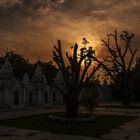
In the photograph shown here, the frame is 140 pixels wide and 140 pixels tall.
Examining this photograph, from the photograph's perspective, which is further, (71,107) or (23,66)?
(23,66)

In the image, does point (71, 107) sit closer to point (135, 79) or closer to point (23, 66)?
point (135, 79)

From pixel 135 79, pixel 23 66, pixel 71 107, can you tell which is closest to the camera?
pixel 71 107

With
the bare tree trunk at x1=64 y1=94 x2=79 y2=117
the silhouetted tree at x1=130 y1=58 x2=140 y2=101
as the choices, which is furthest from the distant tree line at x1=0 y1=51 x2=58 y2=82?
the bare tree trunk at x1=64 y1=94 x2=79 y2=117

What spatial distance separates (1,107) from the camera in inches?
1519

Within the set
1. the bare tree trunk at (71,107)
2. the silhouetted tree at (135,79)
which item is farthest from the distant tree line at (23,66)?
the bare tree trunk at (71,107)

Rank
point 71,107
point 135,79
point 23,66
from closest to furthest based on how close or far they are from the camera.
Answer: point 71,107 → point 135,79 → point 23,66

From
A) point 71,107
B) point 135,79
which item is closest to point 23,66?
point 135,79

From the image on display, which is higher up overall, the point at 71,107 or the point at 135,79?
the point at 135,79

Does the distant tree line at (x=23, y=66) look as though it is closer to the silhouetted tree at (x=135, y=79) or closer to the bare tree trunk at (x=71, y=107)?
the silhouetted tree at (x=135, y=79)

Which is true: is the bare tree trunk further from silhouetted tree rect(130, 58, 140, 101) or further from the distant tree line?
the distant tree line

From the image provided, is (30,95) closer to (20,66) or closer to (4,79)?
(4,79)

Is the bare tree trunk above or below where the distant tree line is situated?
below

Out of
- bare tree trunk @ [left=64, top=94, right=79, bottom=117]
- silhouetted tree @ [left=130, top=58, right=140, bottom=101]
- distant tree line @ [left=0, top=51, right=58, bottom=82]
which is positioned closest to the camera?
bare tree trunk @ [left=64, top=94, right=79, bottom=117]

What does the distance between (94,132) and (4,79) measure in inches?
903
